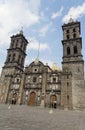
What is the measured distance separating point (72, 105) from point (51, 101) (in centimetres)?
477

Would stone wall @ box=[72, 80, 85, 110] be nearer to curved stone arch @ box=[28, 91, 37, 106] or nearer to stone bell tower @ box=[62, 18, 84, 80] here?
stone bell tower @ box=[62, 18, 84, 80]

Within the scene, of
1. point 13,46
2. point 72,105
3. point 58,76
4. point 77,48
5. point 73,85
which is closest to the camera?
point 72,105

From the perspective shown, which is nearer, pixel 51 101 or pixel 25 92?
pixel 51 101

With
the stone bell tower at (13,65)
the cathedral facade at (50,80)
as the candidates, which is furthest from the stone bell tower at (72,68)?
the stone bell tower at (13,65)

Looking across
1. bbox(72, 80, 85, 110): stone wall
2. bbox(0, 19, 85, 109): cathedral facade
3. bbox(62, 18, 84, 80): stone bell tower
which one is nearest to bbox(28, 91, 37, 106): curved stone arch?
bbox(0, 19, 85, 109): cathedral facade

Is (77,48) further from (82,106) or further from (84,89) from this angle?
(82,106)

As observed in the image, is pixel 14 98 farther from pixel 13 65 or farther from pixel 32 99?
pixel 13 65

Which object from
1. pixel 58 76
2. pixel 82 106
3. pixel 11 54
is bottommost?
pixel 82 106

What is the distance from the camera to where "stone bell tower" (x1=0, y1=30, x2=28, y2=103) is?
35000 millimetres

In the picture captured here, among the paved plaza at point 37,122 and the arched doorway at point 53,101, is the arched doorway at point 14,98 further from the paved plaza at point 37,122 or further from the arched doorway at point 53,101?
the paved plaza at point 37,122

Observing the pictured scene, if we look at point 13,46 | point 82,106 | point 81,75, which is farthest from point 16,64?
point 82,106

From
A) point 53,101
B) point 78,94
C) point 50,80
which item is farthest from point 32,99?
point 78,94

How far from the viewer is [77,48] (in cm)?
3450

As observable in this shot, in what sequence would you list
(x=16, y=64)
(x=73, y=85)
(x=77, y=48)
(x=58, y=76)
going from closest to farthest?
(x=73, y=85)
(x=58, y=76)
(x=77, y=48)
(x=16, y=64)
